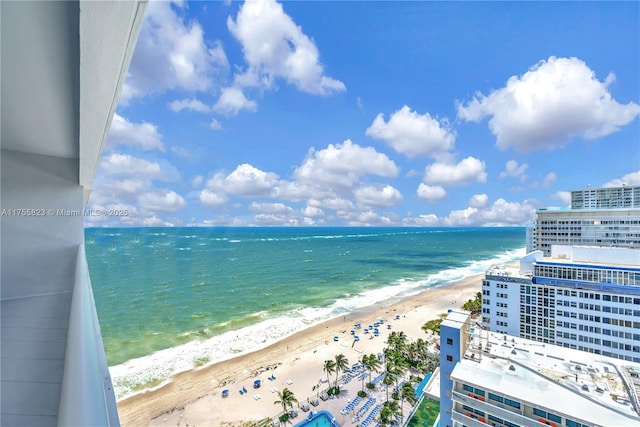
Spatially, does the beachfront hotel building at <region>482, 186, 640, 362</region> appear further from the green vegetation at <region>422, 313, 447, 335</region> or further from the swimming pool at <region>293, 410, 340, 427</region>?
the swimming pool at <region>293, 410, 340, 427</region>

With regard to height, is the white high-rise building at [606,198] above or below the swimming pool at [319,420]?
above

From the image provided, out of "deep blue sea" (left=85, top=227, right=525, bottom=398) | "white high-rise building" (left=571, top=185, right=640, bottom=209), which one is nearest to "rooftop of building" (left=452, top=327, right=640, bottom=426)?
"deep blue sea" (left=85, top=227, right=525, bottom=398)

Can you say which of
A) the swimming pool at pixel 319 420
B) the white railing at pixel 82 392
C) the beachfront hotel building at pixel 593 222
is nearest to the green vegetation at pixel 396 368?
the swimming pool at pixel 319 420

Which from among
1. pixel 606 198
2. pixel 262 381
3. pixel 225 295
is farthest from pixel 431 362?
pixel 606 198

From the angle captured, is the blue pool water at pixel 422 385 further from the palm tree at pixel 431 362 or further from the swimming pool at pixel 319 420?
the swimming pool at pixel 319 420

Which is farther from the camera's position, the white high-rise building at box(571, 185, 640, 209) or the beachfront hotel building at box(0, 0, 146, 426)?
the white high-rise building at box(571, 185, 640, 209)

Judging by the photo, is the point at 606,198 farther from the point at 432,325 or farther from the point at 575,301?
the point at 575,301
